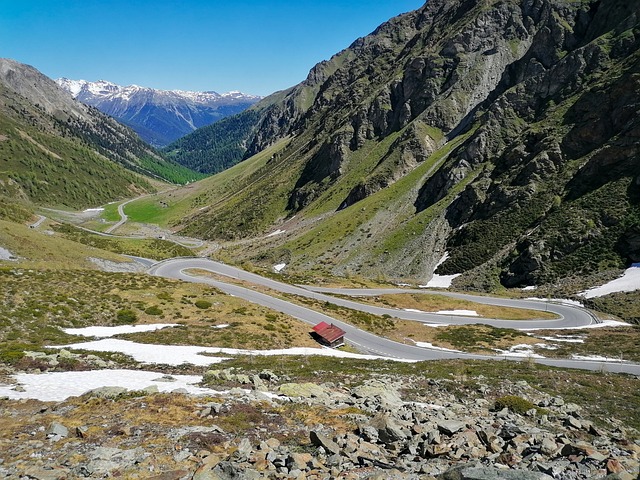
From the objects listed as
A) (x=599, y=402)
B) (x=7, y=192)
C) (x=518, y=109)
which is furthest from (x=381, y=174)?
(x=7, y=192)

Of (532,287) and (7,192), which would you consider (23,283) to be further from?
(7,192)

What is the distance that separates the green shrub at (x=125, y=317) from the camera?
32106 millimetres

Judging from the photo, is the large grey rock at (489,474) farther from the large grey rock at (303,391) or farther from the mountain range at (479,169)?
the mountain range at (479,169)

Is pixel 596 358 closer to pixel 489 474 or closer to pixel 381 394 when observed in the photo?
pixel 381 394

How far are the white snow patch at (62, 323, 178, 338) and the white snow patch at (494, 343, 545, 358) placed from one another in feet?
99.2

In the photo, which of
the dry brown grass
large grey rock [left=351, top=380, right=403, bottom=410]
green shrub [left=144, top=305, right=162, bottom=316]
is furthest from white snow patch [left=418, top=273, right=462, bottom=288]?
large grey rock [left=351, top=380, right=403, bottom=410]

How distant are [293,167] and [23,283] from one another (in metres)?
146

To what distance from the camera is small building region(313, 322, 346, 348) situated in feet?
117

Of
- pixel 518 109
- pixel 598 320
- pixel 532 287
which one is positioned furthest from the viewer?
pixel 518 109

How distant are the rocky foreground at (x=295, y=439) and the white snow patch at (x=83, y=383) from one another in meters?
1.08

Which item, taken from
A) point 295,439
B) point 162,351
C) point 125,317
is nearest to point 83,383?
point 162,351

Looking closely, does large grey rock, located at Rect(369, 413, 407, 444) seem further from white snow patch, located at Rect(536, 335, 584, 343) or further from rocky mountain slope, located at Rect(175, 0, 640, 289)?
rocky mountain slope, located at Rect(175, 0, 640, 289)

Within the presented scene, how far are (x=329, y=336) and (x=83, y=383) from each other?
22.3 metres

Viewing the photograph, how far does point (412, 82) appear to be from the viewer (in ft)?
483
